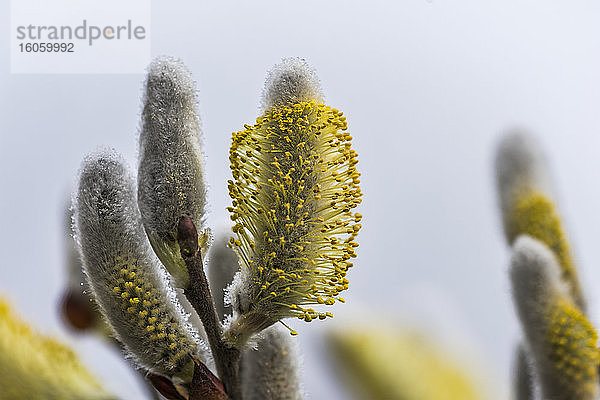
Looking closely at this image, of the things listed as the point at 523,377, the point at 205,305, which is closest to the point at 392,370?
the point at 523,377

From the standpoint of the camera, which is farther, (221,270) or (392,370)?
(392,370)

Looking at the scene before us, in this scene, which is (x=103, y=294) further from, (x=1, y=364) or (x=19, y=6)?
(x=19, y=6)

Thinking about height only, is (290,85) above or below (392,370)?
above

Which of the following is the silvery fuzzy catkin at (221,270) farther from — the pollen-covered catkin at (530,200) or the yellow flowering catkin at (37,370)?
the pollen-covered catkin at (530,200)

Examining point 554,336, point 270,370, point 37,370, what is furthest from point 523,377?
point 37,370

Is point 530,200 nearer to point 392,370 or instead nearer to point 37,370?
point 392,370

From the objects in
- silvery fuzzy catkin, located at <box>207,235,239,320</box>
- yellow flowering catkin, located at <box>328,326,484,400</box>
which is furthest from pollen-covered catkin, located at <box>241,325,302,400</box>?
yellow flowering catkin, located at <box>328,326,484,400</box>
